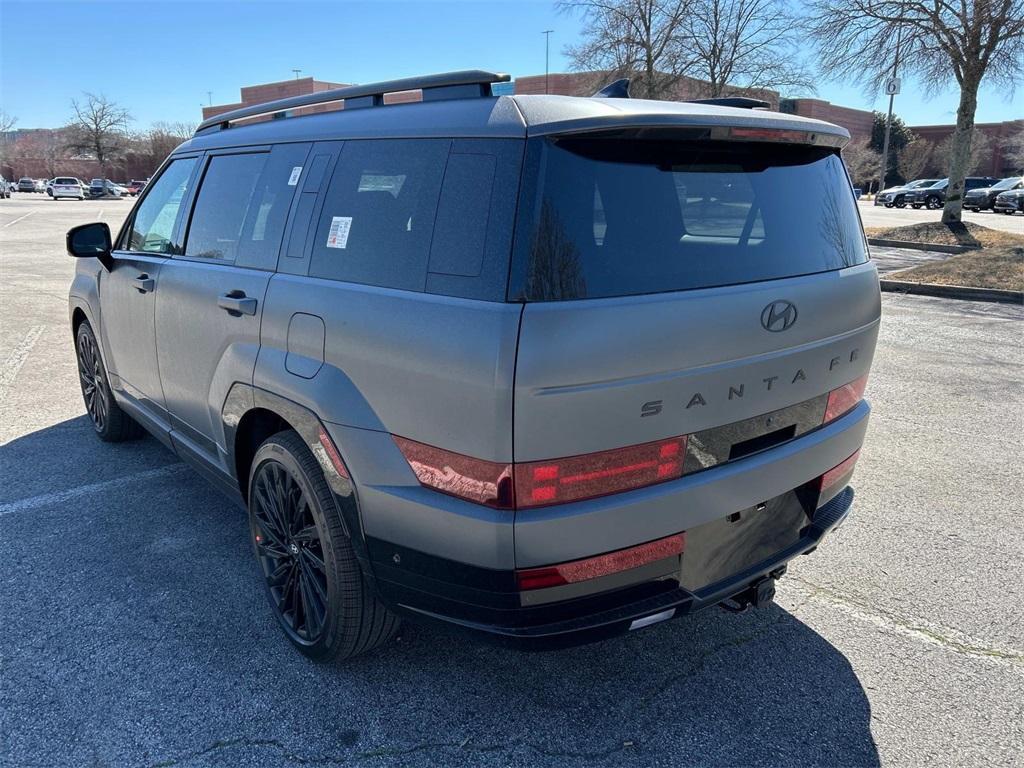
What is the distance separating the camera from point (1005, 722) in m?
2.48

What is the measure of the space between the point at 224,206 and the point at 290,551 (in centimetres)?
158

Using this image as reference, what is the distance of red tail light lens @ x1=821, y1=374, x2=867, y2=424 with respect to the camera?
8.78 ft

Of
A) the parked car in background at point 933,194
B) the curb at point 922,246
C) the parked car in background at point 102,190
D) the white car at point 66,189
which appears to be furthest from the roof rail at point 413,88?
the parked car in background at point 102,190

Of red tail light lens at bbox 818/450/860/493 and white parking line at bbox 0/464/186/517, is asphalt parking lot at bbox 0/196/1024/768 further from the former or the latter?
red tail light lens at bbox 818/450/860/493

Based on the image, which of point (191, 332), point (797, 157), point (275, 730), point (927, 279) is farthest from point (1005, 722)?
point (927, 279)

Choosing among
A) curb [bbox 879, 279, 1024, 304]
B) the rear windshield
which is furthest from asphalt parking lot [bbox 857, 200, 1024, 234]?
the rear windshield

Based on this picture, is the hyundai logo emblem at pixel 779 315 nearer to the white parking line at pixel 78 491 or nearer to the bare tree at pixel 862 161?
the white parking line at pixel 78 491

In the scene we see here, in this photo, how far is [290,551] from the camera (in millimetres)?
2834

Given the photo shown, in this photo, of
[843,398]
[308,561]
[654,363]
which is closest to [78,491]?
[308,561]

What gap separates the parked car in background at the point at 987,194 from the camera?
37.1 metres

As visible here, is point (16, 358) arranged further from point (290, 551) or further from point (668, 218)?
point (668, 218)

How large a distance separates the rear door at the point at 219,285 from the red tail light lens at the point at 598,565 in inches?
55.6

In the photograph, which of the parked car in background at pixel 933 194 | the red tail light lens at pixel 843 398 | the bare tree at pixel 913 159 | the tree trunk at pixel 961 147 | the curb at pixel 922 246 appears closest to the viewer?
the red tail light lens at pixel 843 398

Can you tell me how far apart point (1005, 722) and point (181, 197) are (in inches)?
162
